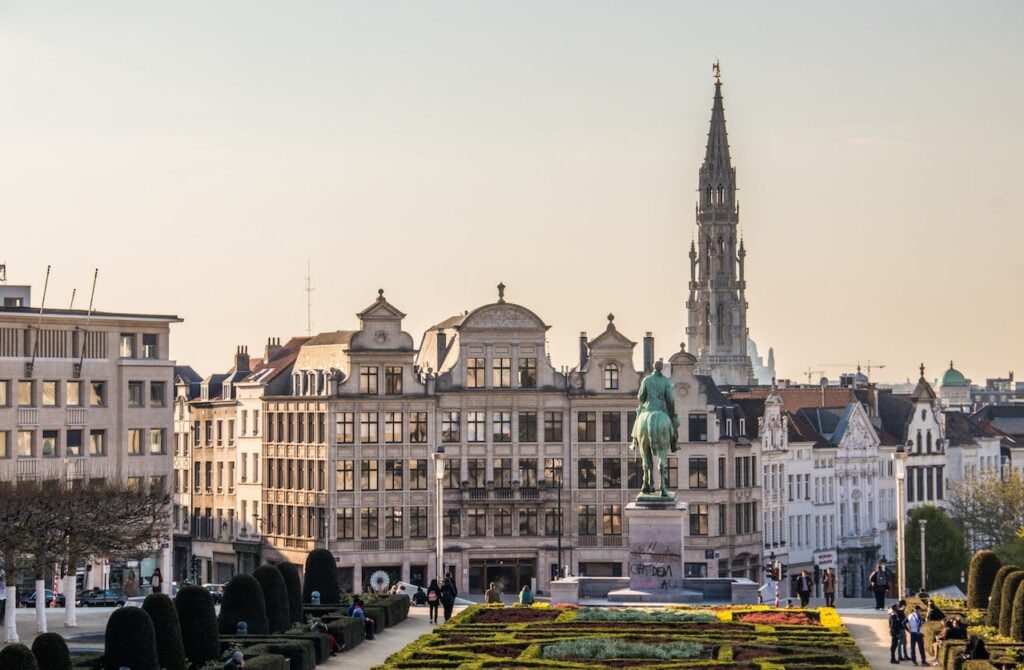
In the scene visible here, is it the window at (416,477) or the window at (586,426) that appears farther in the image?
the window at (586,426)

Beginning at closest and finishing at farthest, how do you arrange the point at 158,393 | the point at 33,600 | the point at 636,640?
the point at 636,640 → the point at 33,600 → the point at 158,393

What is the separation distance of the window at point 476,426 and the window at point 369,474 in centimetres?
495

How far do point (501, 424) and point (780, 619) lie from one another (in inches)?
1999

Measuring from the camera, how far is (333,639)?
69.7m

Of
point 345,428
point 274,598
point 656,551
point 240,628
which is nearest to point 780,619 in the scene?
point 656,551

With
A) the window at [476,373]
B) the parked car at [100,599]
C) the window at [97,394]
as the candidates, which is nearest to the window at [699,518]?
the window at [476,373]

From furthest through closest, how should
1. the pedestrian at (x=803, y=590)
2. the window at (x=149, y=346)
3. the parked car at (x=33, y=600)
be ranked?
1. the window at (x=149, y=346)
2. the parked car at (x=33, y=600)
3. the pedestrian at (x=803, y=590)

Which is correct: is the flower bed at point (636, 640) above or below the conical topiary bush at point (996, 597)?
below

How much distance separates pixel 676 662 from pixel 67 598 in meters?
26.4

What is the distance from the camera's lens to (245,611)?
68.4 metres

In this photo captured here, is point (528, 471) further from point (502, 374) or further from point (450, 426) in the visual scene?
point (502, 374)

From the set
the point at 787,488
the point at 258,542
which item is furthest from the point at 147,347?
the point at 787,488

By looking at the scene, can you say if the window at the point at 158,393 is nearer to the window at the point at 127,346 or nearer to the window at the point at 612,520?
the window at the point at 127,346

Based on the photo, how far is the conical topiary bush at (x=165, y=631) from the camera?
58.8 m
